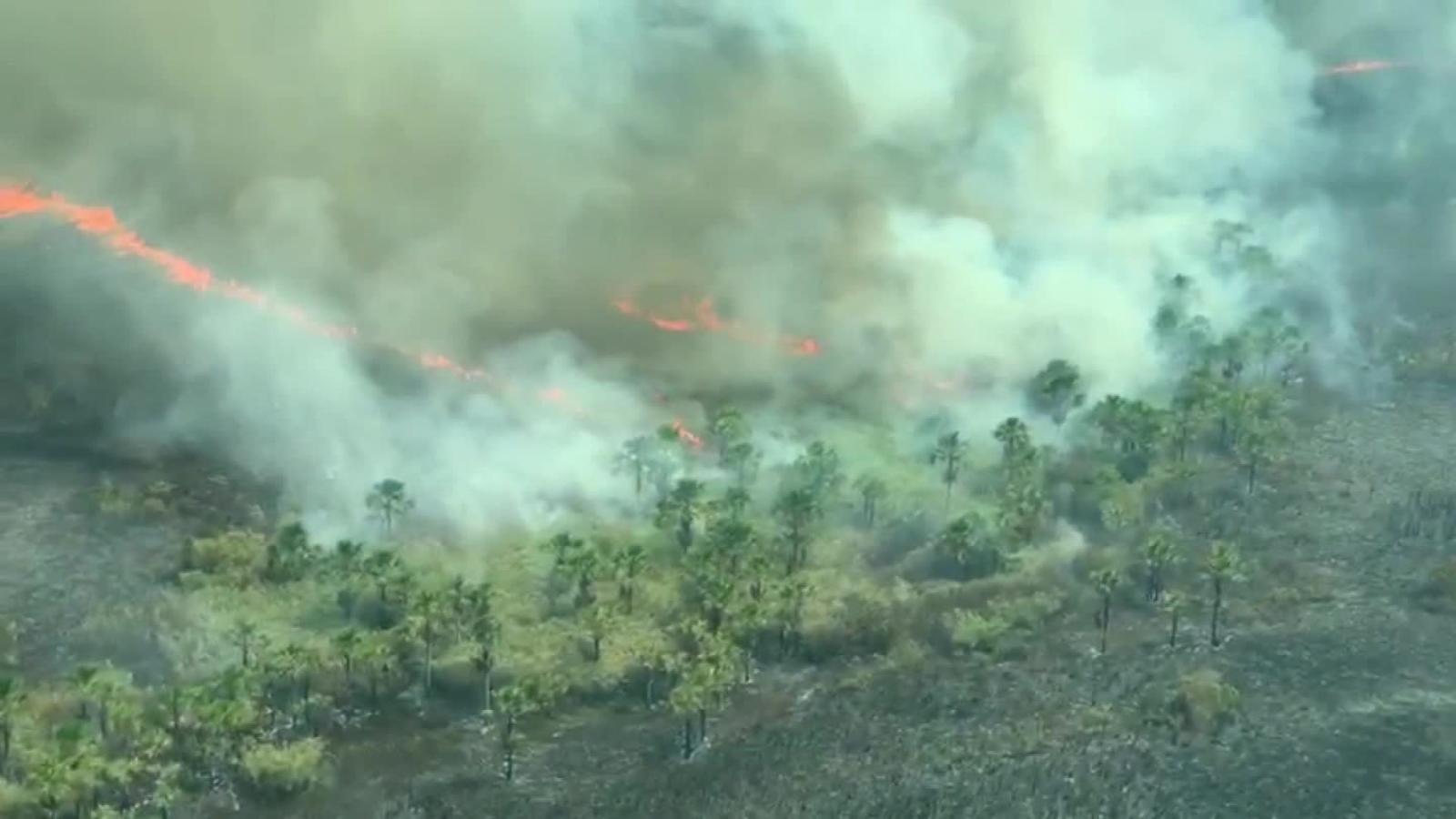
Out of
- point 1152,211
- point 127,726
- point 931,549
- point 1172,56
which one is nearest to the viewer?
point 127,726

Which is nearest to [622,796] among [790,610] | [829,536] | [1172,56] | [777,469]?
[790,610]

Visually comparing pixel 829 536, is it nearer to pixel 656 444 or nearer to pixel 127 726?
pixel 656 444

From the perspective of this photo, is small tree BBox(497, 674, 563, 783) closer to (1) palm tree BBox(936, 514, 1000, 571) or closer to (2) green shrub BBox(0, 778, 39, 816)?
(2) green shrub BBox(0, 778, 39, 816)

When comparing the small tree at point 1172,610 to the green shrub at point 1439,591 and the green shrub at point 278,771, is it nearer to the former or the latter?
the green shrub at point 1439,591

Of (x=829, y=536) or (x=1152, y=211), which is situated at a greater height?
(x=1152, y=211)

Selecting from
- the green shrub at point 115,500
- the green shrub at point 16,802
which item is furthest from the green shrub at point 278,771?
the green shrub at point 115,500

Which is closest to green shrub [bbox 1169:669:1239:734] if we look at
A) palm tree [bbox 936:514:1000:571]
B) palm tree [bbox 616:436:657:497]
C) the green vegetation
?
the green vegetation

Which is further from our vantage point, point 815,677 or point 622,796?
point 815,677
